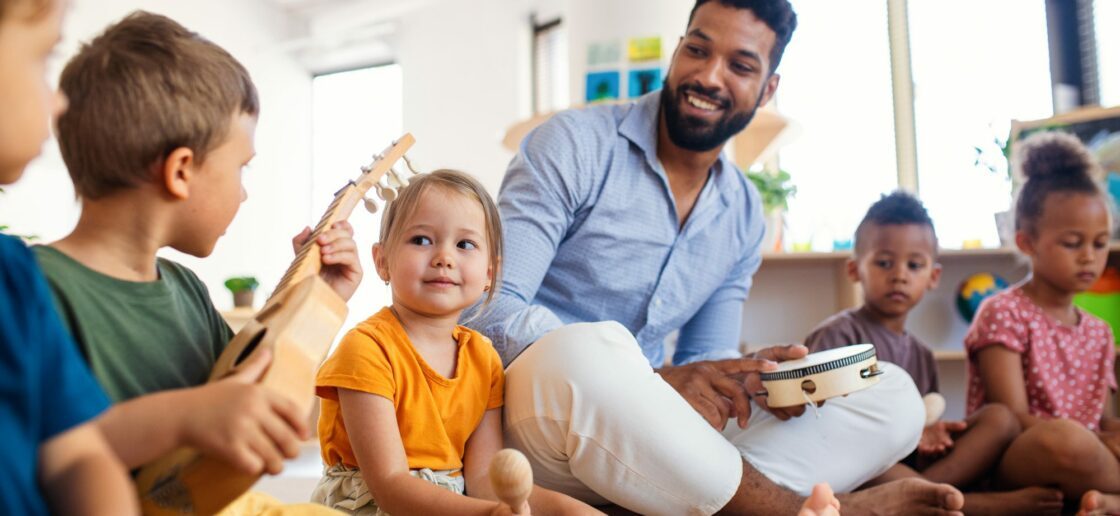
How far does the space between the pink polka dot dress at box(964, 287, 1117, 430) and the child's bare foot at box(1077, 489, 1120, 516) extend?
0.41 m

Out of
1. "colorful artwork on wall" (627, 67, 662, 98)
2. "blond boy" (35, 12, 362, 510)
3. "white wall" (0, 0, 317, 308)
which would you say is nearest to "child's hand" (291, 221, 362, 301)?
"blond boy" (35, 12, 362, 510)

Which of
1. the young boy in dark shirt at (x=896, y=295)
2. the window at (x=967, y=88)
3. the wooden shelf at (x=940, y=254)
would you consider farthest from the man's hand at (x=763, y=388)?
the window at (x=967, y=88)

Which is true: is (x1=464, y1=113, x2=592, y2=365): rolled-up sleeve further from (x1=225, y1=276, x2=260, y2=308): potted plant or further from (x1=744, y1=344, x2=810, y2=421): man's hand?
(x1=225, y1=276, x2=260, y2=308): potted plant

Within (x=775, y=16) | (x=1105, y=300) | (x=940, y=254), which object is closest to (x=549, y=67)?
(x=940, y=254)

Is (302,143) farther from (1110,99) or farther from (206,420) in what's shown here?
(206,420)

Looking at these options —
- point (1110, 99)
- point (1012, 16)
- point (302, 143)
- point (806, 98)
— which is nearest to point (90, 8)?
point (302, 143)

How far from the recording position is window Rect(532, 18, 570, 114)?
20.8ft

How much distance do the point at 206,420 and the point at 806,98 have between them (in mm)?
4975

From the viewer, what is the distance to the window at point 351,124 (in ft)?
23.1

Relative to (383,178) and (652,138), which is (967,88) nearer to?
(652,138)

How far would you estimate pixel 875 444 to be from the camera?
64.8 inches

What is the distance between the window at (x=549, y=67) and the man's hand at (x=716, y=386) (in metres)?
4.94

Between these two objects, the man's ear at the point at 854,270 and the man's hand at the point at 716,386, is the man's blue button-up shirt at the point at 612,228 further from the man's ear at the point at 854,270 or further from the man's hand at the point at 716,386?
the man's ear at the point at 854,270

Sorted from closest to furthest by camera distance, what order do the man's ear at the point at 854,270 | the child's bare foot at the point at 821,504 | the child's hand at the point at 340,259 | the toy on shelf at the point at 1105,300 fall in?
the child's hand at the point at 340,259 → the child's bare foot at the point at 821,504 → the man's ear at the point at 854,270 → the toy on shelf at the point at 1105,300
